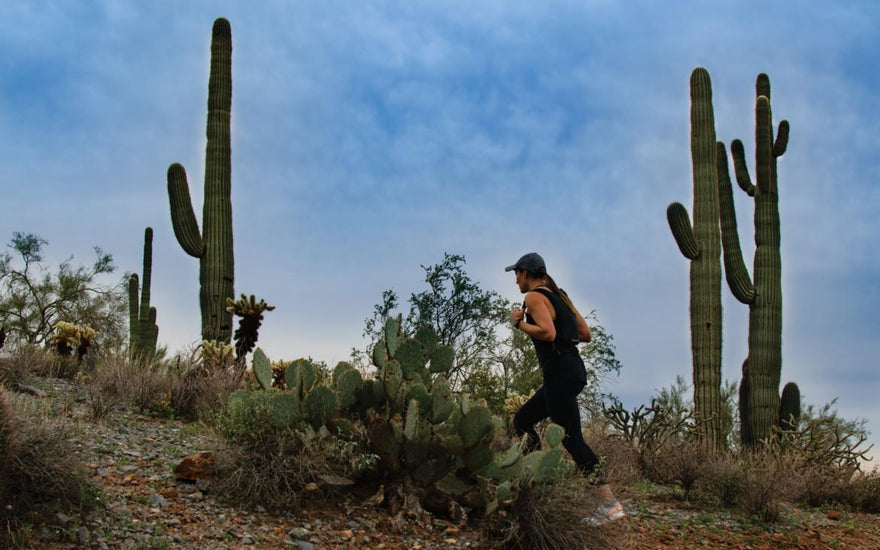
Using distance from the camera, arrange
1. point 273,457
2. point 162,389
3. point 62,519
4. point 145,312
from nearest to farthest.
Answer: point 62,519 → point 273,457 → point 162,389 → point 145,312

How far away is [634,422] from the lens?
11102 mm

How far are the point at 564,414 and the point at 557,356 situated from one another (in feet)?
1.51

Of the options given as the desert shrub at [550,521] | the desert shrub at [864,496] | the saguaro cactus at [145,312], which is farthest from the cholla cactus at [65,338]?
the desert shrub at [864,496]

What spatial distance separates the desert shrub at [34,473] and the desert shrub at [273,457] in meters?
1.05

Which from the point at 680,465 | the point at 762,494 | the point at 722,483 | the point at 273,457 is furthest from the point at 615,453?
the point at 273,457

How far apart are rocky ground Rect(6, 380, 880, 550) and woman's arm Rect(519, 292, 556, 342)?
1558 millimetres

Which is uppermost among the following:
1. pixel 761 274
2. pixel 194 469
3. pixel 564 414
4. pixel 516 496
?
pixel 761 274

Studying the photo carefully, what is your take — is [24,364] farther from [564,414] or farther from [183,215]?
[564,414]

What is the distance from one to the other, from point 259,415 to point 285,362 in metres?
5.19

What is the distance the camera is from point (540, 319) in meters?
6.56

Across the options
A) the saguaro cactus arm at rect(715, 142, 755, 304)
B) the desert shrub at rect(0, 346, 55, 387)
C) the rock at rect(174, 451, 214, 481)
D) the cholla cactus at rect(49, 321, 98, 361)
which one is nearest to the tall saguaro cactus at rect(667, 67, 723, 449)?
the saguaro cactus arm at rect(715, 142, 755, 304)

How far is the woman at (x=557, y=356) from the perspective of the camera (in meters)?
6.57

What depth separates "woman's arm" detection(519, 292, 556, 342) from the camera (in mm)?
6480

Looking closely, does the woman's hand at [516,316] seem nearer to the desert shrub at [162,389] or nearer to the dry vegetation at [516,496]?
the dry vegetation at [516,496]
